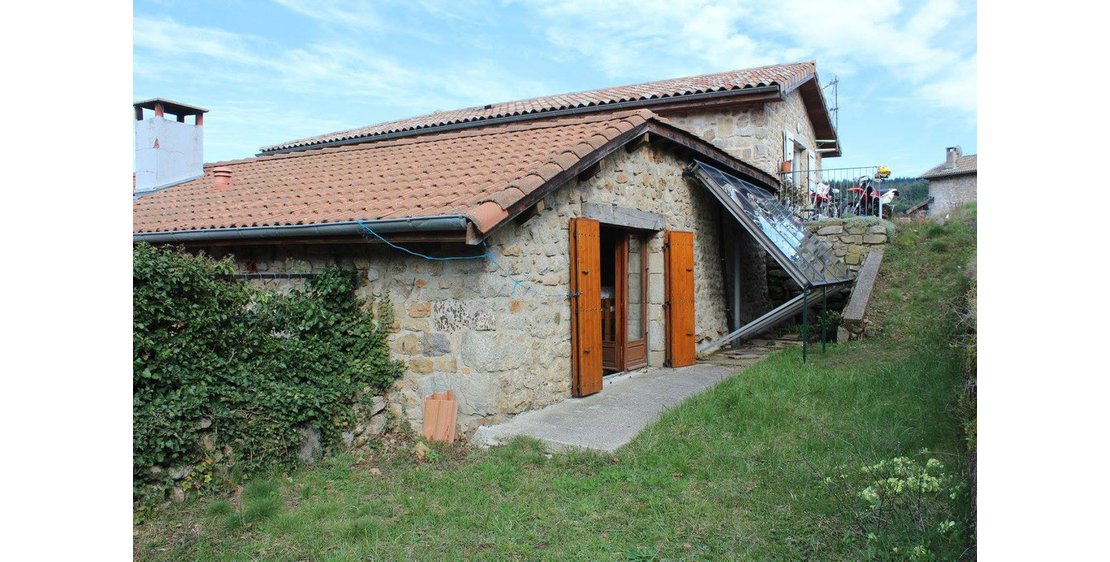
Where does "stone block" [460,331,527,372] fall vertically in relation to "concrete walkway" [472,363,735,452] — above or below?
above

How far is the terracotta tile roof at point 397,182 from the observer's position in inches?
228

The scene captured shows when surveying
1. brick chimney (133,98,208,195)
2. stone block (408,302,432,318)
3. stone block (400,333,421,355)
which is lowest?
stone block (400,333,421,355)

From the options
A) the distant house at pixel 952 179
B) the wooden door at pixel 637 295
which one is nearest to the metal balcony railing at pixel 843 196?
the wooden door at pixel 637 295

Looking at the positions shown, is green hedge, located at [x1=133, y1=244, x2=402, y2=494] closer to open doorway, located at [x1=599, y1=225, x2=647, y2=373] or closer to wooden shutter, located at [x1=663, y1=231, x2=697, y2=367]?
open doorway, located at [x1=599, y1=225, x2=647, y2=373]

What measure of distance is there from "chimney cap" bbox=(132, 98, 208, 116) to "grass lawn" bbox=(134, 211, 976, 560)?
819 cm

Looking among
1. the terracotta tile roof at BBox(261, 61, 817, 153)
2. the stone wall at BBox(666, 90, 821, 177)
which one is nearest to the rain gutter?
the terracotta tile roof at BBox(261, 61, 817, 153)

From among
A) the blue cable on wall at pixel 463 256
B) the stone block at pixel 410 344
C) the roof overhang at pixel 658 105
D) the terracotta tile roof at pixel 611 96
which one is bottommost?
the stone block at pixel 410 344

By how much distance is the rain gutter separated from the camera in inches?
206

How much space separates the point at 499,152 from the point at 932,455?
4837 millimetres

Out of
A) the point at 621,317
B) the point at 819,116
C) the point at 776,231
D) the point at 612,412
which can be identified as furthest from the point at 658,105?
the point at 612,412

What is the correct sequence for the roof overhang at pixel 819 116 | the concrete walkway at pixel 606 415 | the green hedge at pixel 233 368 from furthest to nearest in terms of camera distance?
the roof overhang at pixel 819 116, the concrete walkway at pixel 606 415, the green hedge at pixel 233 368

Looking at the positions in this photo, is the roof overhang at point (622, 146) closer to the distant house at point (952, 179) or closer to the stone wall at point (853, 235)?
the stone wall at point (853, 235)

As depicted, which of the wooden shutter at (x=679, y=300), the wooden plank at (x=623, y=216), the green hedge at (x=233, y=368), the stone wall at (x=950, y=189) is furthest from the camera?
the stone wall at (x=950, y=189)

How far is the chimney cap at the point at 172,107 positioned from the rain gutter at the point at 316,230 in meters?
4.44
